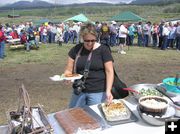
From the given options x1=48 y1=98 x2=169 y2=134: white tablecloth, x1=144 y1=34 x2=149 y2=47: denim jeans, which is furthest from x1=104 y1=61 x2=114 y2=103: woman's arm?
x1=144 y1=34 x2=149 y2=47: denim jeans

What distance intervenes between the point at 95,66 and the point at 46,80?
5908 mm

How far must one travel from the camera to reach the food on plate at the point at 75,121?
2625 mm

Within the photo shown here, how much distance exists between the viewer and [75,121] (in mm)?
2754

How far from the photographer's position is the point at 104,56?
142 inches

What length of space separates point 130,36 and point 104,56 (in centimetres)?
1463

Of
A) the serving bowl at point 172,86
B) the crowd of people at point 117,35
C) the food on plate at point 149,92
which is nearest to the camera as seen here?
the food on plate at point 149,92

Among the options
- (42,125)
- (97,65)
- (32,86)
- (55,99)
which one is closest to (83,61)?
(97,65)

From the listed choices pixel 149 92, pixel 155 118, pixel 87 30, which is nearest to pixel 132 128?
pixel 155 118

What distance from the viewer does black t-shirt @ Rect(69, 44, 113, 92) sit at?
362 cm

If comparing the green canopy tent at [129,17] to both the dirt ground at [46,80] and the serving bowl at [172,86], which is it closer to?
the dirt ground at [46,80]

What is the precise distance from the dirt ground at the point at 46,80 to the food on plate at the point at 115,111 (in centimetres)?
321

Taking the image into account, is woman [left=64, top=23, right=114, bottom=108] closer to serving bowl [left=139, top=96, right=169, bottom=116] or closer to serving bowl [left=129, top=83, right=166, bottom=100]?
serving bowl [left=129, top=83, right=166, bottom=100]

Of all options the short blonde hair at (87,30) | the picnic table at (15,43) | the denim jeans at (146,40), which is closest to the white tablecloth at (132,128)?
the short blonde hair at (87,30)

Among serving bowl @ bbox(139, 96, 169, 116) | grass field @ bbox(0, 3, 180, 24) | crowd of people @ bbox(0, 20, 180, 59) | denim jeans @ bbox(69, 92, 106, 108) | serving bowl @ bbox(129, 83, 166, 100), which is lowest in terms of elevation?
grass field @ bbox(0, 3, 180, 24)
